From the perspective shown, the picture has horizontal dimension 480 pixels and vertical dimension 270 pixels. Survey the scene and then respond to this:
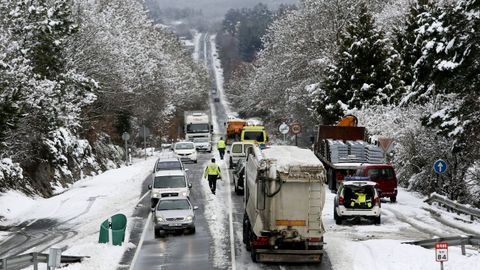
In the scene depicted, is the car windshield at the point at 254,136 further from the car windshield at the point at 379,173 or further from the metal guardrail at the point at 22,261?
the metal guardrail at the point at 22,261

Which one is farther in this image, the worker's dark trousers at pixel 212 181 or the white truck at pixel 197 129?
the white truck at pixel 197 129

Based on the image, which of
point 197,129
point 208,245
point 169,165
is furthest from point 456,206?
A: point 197,129

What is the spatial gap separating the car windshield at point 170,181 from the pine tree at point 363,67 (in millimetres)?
20074

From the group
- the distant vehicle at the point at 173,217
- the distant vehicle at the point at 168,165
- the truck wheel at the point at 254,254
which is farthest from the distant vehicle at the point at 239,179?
the truck wheel at the point at 254,254

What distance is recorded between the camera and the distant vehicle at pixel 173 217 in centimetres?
2562

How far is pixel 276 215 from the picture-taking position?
1988 centimetres

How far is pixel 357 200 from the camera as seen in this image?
26641mm

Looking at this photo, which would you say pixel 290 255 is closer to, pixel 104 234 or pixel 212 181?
pixel 104 234

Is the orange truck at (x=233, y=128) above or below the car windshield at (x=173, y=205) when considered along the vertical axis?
above

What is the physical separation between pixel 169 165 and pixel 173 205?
9807 mm

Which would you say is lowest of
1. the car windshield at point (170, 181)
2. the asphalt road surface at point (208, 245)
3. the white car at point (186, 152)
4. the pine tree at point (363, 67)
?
the asphalt road surface at point (208, 245)

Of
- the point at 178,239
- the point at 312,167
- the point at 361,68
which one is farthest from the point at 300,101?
the point at 312,167

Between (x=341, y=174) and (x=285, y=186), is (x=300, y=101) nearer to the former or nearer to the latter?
(x=341, y=174)

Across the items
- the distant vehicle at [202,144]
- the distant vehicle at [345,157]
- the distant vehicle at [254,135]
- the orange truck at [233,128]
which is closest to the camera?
the distant vehicle at [345,157]
